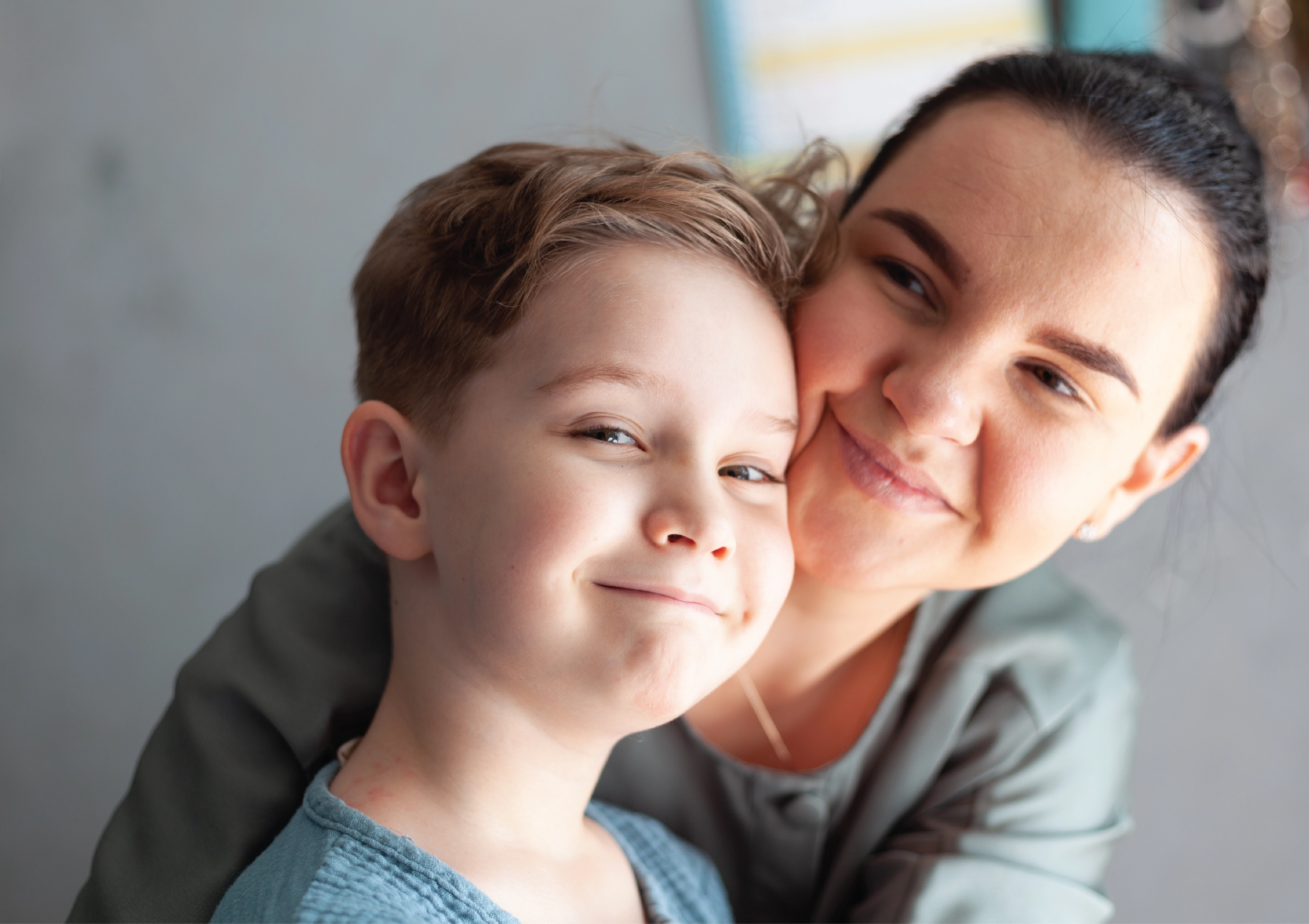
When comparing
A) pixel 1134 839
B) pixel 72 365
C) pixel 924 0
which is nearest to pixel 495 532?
pixel 72 365

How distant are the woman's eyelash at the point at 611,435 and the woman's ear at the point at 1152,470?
0.56 meters

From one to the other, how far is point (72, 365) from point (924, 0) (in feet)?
4.48

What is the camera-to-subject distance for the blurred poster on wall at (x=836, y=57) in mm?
1496

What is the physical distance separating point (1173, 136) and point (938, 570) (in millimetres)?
460

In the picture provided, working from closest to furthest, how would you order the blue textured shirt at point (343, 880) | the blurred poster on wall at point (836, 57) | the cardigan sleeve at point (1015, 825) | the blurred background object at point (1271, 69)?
the blue textured shirt at point (343, 880)
the cardigan sleeve at point (1015, 825)
the blurred background object at point (1271, 69)
the blurred poster on wall at point (836, 57)

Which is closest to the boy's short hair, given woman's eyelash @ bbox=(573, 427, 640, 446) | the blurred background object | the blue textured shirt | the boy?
the boy

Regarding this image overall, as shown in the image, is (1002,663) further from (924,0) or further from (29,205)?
(29,205)

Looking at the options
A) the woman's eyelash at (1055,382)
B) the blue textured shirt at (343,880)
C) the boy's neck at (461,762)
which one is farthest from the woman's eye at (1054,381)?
the blue textured shirt at (343,880)

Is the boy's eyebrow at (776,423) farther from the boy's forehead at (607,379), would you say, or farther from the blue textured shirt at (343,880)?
the blue textured shirt at (343,880)

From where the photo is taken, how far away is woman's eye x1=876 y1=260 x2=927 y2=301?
3.09 feet

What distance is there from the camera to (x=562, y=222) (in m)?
0.82

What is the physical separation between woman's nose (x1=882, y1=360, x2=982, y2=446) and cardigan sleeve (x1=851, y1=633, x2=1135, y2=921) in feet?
1.33

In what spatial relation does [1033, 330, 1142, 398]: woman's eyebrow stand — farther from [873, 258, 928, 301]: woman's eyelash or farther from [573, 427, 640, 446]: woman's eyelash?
[573, 427, 640, 446]: woman's eyelash

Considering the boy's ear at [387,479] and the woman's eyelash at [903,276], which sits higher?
the woman's eyelash at [903,276]
